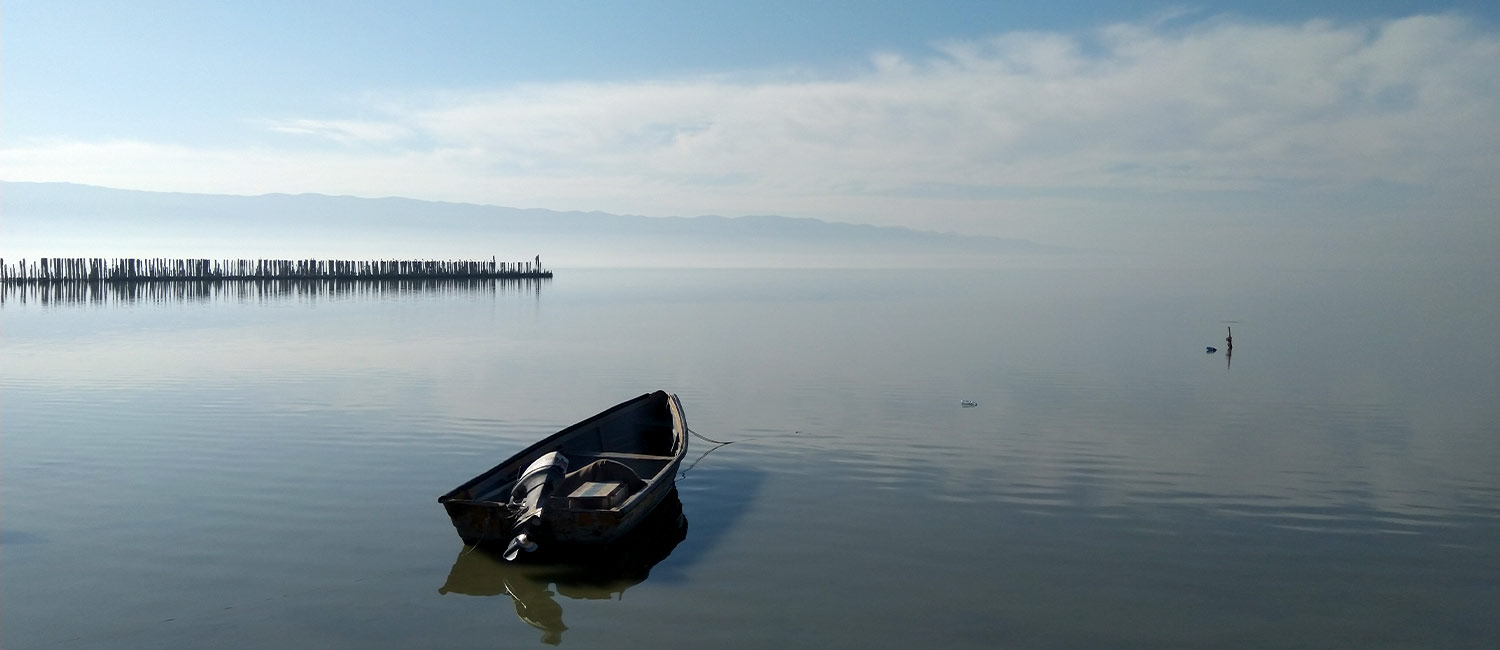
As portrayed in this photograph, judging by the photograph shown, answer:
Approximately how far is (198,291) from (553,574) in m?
71.7

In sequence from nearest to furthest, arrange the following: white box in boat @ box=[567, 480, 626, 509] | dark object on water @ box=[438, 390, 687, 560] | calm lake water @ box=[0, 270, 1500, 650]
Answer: calm lake water @ box=[0, 270, 1500, 650] < dark object on water @ box=[438, 390, 687, 560] < white box in boat @ box=[567, 480, 626, 509]

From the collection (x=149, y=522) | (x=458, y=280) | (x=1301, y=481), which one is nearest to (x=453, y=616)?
(x=149, y=522)

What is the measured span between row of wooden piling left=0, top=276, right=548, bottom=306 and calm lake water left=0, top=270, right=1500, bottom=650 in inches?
1305

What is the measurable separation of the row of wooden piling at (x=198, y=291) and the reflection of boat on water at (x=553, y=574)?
5590 cm

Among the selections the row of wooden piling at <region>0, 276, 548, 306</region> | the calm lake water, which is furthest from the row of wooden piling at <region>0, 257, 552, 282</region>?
the calm lake water

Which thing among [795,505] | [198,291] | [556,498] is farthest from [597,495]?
[198,291]

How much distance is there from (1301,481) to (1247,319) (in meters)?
47.7

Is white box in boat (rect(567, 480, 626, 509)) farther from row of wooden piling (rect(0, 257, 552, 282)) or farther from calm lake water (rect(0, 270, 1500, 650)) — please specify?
row of wooden piling (rect(0, 257, 552, 282))

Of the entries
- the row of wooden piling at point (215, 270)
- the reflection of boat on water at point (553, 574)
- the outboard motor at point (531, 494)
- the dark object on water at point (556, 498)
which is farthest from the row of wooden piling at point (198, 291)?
the reflection of boat on water at point (553, 574)

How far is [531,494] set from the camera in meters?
11.0

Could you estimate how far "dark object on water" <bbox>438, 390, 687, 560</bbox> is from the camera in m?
10.5

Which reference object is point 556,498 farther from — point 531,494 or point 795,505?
point 795,505

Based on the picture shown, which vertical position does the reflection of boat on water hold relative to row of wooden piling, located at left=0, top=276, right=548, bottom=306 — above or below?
below

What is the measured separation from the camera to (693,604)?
31.9 ft
